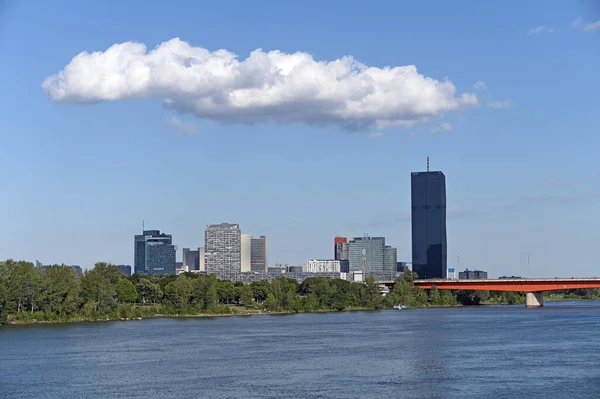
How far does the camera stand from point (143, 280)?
13675cm

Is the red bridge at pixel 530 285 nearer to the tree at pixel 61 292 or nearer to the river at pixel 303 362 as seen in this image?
the river at pixel 303 362

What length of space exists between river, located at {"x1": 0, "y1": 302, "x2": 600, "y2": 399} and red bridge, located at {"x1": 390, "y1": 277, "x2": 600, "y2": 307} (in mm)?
63760

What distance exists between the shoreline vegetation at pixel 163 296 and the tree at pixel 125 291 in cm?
15

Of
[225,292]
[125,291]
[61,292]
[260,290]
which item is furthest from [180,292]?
[61,292]

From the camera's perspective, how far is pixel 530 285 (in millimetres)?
167625

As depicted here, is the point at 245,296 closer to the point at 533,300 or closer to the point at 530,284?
the point at 530,284

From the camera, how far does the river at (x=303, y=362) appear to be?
49094 mm

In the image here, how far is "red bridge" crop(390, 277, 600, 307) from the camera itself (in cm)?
15800

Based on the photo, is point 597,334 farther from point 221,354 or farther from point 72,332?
point 72,332

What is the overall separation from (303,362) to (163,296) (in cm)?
7799

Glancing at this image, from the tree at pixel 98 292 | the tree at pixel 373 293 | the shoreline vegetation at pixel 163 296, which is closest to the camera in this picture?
the shoreline vegetation at pixel 163 296

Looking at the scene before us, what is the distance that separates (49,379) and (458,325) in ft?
192

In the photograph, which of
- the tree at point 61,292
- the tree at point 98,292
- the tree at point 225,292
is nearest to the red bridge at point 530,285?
the tree at point 225,292

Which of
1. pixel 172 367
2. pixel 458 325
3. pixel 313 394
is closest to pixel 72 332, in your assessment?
pixel 172 367
